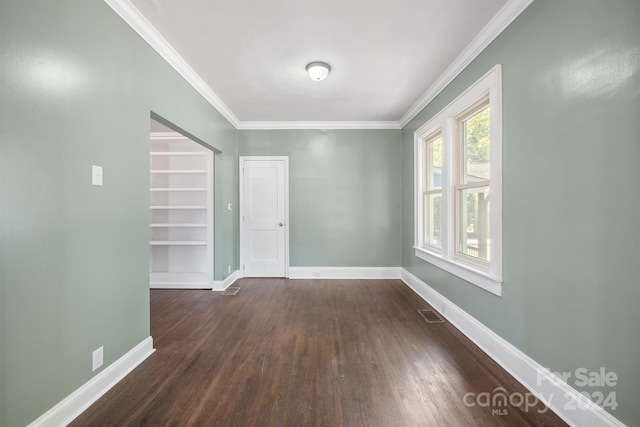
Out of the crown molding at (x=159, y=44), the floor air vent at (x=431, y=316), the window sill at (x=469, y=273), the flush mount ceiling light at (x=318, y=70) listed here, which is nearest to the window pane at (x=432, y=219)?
the window sill at (x=469, y=273)

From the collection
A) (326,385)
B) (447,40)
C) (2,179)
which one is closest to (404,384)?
(326,385)

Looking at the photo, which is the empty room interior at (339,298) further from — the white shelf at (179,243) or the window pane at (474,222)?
the white shelf at (179,243)

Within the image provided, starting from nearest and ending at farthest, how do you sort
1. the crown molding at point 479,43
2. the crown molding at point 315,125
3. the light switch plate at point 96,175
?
the light switch plate at point 96,175 → the crown molding at point 479,43 → the crown molding at point 315,125

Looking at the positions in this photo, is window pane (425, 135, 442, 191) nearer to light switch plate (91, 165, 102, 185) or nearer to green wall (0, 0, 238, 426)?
green wall (0, 0, 238, 426)

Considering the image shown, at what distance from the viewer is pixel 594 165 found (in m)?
1.40

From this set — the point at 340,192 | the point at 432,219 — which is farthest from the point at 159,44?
the point at 432,219

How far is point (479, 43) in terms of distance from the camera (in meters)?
2.30

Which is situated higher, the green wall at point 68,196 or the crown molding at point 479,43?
the crown molding at point 479,43

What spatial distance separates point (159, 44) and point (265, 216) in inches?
112

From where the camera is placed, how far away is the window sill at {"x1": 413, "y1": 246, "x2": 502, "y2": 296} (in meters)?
2.15

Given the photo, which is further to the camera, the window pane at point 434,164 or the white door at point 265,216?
the white door at point 265,216

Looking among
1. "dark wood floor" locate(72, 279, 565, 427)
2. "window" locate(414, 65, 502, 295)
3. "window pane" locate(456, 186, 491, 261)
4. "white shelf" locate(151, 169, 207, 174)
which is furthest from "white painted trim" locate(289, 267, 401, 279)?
"white shelf" locate(151, 169, 207, 174)

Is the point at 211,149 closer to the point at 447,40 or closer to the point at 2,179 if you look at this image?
the point at 2,179

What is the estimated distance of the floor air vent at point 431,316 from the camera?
2925 millimetres
